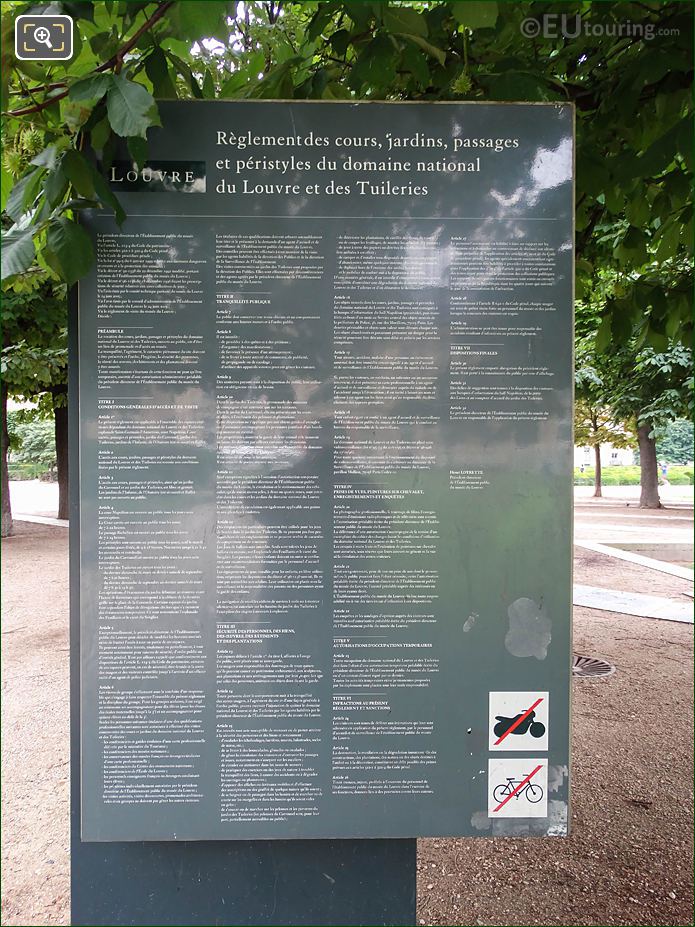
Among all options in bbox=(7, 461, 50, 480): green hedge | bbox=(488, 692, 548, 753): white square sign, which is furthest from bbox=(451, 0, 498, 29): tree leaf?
bbox=(7, 461, 50, 480): green hedge

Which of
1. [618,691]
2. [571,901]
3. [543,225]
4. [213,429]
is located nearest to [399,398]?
[213,429]

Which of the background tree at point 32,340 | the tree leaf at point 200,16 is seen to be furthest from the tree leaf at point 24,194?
the background tree at point 32,340

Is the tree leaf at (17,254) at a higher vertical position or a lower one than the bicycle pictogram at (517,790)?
higher

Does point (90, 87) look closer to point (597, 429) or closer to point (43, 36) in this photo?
point (43, 36)

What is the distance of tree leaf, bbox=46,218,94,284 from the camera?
6.73ft

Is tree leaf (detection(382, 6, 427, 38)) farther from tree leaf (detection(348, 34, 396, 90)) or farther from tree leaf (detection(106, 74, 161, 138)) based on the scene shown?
tree leaf (detection(106, 74, 161, 138))

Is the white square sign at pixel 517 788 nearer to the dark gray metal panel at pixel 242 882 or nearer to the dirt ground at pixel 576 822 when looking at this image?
the dark gray metal panel at pixel 242 882

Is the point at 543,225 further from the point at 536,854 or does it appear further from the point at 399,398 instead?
the point at 536,854

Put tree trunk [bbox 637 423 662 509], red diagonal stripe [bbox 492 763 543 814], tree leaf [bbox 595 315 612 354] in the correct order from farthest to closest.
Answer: tree trunk [bbox 637 423 662 509]
tree leaf [bbox 595 315 612 354]
red diagonal stripe [bbox 492 763 543 814]

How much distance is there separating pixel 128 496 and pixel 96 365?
49cm

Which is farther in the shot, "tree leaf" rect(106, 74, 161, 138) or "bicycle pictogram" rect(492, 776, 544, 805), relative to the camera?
"bicycle pictogram" rect(492, 776, 544, 805)

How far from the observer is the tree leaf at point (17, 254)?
1.91m

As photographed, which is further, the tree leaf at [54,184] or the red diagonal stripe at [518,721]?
the red diagonal stripe at [518,721]

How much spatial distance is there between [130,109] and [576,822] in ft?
14.5
